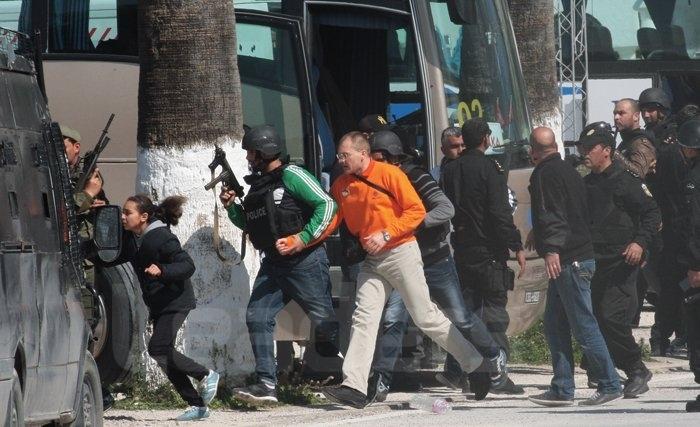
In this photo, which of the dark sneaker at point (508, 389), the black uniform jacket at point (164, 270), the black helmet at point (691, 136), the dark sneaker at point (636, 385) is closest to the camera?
the black uniform jacket at point (164, 270)

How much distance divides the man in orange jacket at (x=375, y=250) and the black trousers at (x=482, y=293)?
2.93ft

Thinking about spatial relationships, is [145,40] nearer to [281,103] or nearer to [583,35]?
[281,103]

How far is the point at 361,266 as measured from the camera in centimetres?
1062

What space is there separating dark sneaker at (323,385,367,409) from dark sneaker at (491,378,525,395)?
4.34 feet

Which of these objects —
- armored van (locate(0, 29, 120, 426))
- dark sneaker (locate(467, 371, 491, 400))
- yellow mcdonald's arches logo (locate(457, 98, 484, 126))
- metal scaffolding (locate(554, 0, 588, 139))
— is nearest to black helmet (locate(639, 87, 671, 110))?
yellow mcdonald's arches logo (locate(457, 98, 484, 126))

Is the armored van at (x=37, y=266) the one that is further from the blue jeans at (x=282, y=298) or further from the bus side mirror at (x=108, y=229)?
the blue jeans at (x=282, y=298)

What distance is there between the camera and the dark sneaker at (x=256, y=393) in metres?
10.4

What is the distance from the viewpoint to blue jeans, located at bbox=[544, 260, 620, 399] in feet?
34.0

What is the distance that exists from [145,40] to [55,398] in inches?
150

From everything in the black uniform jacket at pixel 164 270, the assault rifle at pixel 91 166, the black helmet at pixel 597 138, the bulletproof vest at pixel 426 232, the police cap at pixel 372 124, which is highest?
the police cap at pixel 372 124

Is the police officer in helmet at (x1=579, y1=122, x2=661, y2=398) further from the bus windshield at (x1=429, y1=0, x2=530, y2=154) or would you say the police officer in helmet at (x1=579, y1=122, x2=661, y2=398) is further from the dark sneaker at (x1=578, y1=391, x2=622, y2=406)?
the bus windshield at (x1=429, y1=0, x2=530, y2=154)

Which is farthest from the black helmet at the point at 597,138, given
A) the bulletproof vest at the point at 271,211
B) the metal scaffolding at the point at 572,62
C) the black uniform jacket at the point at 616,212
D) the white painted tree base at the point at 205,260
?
the metal scaffolding at the point at 572,62

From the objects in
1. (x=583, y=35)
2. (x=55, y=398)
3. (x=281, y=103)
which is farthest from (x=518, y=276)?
(x=583, y=35)

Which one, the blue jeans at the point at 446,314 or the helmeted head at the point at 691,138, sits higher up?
the helmeted head at the point at 691,138
